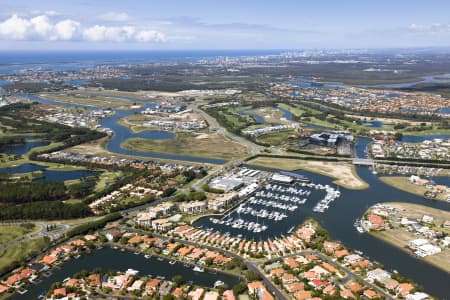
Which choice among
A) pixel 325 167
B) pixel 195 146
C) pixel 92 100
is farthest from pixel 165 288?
pixel 92 100

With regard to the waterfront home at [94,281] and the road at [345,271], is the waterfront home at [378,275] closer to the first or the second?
the road at [345,271]

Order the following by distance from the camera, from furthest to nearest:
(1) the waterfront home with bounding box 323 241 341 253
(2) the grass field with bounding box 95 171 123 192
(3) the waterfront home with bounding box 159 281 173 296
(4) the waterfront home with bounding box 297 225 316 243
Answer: (2) the grass field with bounding box 95 171 123 192 → (4) the waterfront home with bounding box 297 225 316 243 → (1) the waterfront home with bounding box 323 241 341 253 → (3) the waterfront home with bounding box 159 281 173 296

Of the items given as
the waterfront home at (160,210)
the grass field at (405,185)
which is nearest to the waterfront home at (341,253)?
the waterfront home at (160,210)

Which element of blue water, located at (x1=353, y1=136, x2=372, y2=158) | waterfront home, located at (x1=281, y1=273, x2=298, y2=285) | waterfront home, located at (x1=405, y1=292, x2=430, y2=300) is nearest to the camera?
→ waterfront home, located at (x1=405, y1=292, x2=430, y2=300)

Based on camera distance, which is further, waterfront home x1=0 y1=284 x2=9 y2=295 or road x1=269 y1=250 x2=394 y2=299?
waterfront home x1=0 y1=284 x2=9 y2=295

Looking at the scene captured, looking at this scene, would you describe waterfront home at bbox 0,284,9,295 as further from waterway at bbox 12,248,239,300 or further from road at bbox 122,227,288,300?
road at bbox 122,227,288,300

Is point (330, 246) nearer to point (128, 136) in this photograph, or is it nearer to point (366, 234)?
point (366, 234)

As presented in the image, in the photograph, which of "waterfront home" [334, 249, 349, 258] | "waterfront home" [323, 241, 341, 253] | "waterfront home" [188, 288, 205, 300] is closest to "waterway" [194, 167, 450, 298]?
"waterfront home" [323, 241, 341, 253]

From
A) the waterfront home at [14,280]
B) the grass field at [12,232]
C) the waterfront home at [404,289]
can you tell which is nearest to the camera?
the waterfront home at [404,289]
